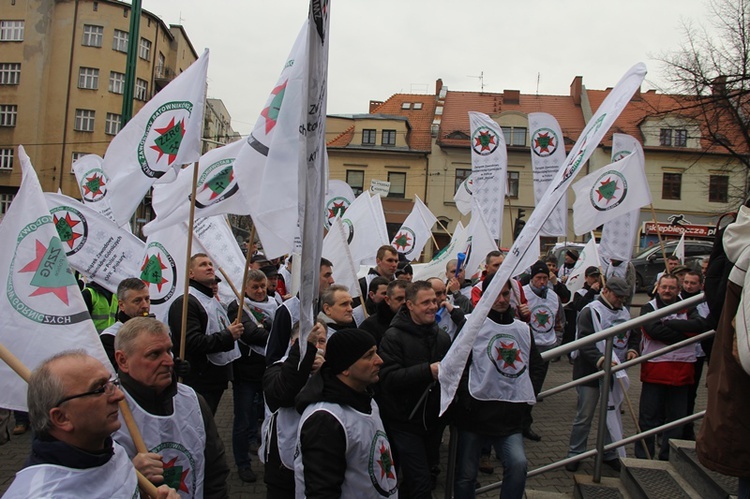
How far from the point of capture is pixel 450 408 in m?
4.20

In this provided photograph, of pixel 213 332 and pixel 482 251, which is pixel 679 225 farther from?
pixel 213 332

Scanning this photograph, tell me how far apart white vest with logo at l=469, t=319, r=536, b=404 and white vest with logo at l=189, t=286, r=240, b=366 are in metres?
1.92

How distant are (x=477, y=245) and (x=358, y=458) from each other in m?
5.63

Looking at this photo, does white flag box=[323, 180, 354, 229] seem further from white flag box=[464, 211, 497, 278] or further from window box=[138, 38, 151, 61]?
window box=[138, 38, 151, 61]

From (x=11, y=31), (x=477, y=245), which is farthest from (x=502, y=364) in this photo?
(x=11, y=31)

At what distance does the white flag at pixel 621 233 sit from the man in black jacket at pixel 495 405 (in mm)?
5689

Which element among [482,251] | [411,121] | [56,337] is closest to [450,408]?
[56,337]

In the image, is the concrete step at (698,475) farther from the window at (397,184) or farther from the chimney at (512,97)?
the chimney at (512,97)

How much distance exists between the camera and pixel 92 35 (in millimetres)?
41656

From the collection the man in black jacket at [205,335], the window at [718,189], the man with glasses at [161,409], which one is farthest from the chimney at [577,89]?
the man with glasses at [161,409]

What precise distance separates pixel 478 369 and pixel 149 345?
7.51ft

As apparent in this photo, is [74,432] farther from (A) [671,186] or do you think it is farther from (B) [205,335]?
(A) [671,186]

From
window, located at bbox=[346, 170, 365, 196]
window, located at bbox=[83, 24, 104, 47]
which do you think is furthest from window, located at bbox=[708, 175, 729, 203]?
window, located at bbox=[83, 24, 104, 47]

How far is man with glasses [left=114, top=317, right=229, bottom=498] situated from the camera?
269 cm
